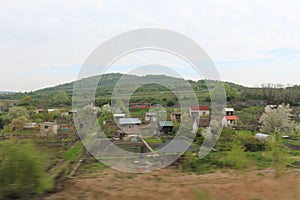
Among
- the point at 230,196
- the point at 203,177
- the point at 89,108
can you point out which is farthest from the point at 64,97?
the point at 230,196

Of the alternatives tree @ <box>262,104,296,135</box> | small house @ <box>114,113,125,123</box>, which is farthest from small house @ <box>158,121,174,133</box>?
tree @ <box>262,104,296,135</box>

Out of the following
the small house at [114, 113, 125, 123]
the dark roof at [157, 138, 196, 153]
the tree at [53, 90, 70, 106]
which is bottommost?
the dark roof at [157, 138, 196, 153]

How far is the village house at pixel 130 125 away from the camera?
10.4 m

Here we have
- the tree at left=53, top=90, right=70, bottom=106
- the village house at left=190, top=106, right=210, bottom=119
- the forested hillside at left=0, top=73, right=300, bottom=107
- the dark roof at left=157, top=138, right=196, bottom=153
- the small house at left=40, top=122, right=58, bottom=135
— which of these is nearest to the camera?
the dark roof at left=157, top=138, right=196, bottom=153

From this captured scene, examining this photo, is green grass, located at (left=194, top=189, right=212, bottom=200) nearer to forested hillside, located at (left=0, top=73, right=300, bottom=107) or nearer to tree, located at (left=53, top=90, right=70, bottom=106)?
forested hillside, located at (left=0, top=73, right=300, bottom=107)

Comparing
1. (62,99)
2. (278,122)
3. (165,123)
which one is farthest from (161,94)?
(62,99)

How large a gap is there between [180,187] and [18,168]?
228 cm

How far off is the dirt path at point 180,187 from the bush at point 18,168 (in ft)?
1.14

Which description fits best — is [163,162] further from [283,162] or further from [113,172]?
[283,162]

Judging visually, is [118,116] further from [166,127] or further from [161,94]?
[161,94]

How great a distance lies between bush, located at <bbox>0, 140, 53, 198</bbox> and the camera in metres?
3.45

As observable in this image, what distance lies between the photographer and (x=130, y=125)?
10672 millimetres

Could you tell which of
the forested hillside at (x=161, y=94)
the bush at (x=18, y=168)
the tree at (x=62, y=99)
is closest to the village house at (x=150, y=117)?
the forested hillside at (x=161, y=94)

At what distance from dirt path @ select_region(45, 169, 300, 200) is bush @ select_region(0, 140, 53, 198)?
1.14ft
